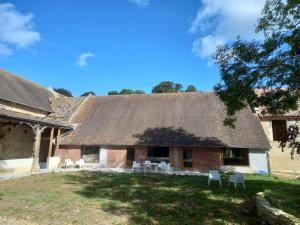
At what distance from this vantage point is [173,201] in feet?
28.5

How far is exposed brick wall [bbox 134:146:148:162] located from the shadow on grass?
6.07 metres

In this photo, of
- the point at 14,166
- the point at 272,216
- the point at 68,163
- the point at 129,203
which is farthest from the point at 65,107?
the point at 272,216

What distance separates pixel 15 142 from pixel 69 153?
4250mm

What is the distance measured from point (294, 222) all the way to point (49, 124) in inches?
Answer: 631

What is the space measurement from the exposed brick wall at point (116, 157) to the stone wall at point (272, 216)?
13.1 m

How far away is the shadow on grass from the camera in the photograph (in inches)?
266

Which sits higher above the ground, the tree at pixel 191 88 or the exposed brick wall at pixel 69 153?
the tree at pixel 191 88

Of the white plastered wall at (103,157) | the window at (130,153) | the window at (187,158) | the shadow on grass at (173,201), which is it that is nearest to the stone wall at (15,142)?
the white plastered wall at (103,157)

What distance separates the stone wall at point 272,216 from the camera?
5.13 meters

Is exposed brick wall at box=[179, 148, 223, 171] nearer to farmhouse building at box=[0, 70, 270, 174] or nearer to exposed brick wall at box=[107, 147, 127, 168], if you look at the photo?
farmhouse building at box=[0, 70, 270, 174]

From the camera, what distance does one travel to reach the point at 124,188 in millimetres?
11031

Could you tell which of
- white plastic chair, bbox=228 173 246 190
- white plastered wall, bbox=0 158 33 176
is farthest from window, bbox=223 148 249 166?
white plastered wall, bbox=0 158 33 176

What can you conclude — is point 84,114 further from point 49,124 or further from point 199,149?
point 199,149

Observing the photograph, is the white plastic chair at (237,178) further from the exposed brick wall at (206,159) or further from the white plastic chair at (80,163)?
the white plastic chair at (80,163)
